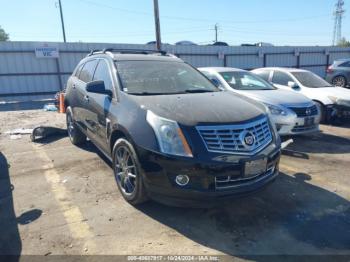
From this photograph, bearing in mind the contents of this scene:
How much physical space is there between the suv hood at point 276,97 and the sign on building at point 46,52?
10406 millimetres

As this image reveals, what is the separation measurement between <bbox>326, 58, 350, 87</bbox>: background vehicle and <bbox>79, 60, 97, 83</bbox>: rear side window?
491 inches

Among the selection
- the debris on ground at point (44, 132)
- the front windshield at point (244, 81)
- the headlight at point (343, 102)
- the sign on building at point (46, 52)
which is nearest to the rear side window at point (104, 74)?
the debris on ground at point (44, 132)

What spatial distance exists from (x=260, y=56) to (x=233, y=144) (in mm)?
17647

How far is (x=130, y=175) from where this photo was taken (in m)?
3.46

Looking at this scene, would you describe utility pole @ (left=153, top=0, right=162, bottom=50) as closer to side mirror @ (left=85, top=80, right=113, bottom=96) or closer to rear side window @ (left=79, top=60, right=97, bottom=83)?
rear side window @ (left=79, top=60, right=97, bottom=83)

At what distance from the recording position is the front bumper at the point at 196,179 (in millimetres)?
2889

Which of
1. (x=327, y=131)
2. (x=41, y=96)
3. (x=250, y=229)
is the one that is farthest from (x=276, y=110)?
(x=41, y=96)

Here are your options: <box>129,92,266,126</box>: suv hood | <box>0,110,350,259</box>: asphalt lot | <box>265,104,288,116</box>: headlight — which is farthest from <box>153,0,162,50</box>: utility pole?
<box>129,92,266,126</box>: suv hood

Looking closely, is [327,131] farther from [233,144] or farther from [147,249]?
[147,249]

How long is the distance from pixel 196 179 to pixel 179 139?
43 cm

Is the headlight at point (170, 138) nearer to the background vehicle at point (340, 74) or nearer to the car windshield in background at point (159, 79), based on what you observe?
the car windshield in background at point (159, 79)

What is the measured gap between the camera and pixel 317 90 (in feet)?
26.1

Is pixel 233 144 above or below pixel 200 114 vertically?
below

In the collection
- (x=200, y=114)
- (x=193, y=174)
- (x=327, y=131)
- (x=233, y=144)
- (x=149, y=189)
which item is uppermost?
(x=200, y=114)
